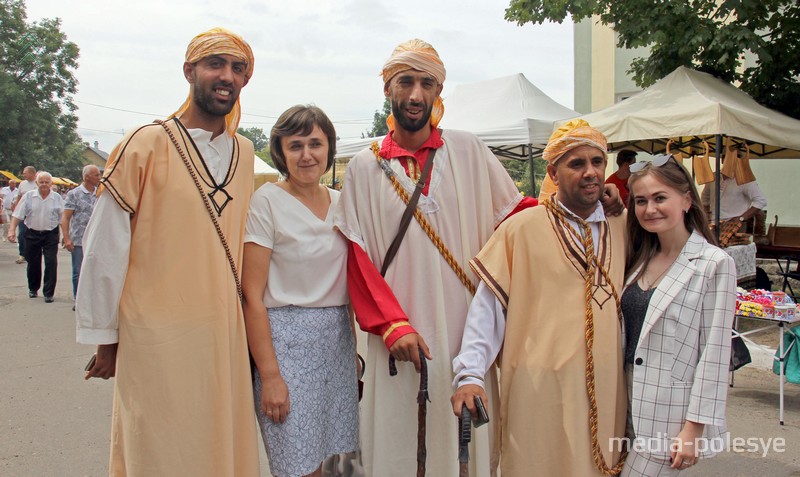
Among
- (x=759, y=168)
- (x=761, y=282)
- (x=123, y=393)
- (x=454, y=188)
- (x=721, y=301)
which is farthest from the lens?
(x=759, y=168)

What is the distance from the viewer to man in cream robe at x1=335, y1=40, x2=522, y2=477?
7.95 feet

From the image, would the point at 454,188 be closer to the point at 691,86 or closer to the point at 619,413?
the point at 619,413

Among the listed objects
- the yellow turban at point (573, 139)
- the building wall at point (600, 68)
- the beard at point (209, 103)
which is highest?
the building wall at point (600, 68)

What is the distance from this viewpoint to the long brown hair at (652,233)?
2271mm

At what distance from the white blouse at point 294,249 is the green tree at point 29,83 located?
115 ft

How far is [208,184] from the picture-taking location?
2.39 metres

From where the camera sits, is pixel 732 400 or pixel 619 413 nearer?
pixel 619 413

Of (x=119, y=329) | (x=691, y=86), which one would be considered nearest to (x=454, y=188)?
(x=119, y=329)

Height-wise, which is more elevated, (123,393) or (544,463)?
(123,393)

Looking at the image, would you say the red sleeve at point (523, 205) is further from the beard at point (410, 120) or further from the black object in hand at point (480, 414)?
the black object in hand at point (480, 414)

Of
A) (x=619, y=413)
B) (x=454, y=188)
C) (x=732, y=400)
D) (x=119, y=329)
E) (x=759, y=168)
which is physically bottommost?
(x=732, y=400)

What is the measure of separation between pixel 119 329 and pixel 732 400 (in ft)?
15.7

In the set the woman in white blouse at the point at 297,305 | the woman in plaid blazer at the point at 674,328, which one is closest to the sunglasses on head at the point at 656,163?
the woman in plaid blazer at the point at 674,328

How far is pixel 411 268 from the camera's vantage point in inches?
96.7
